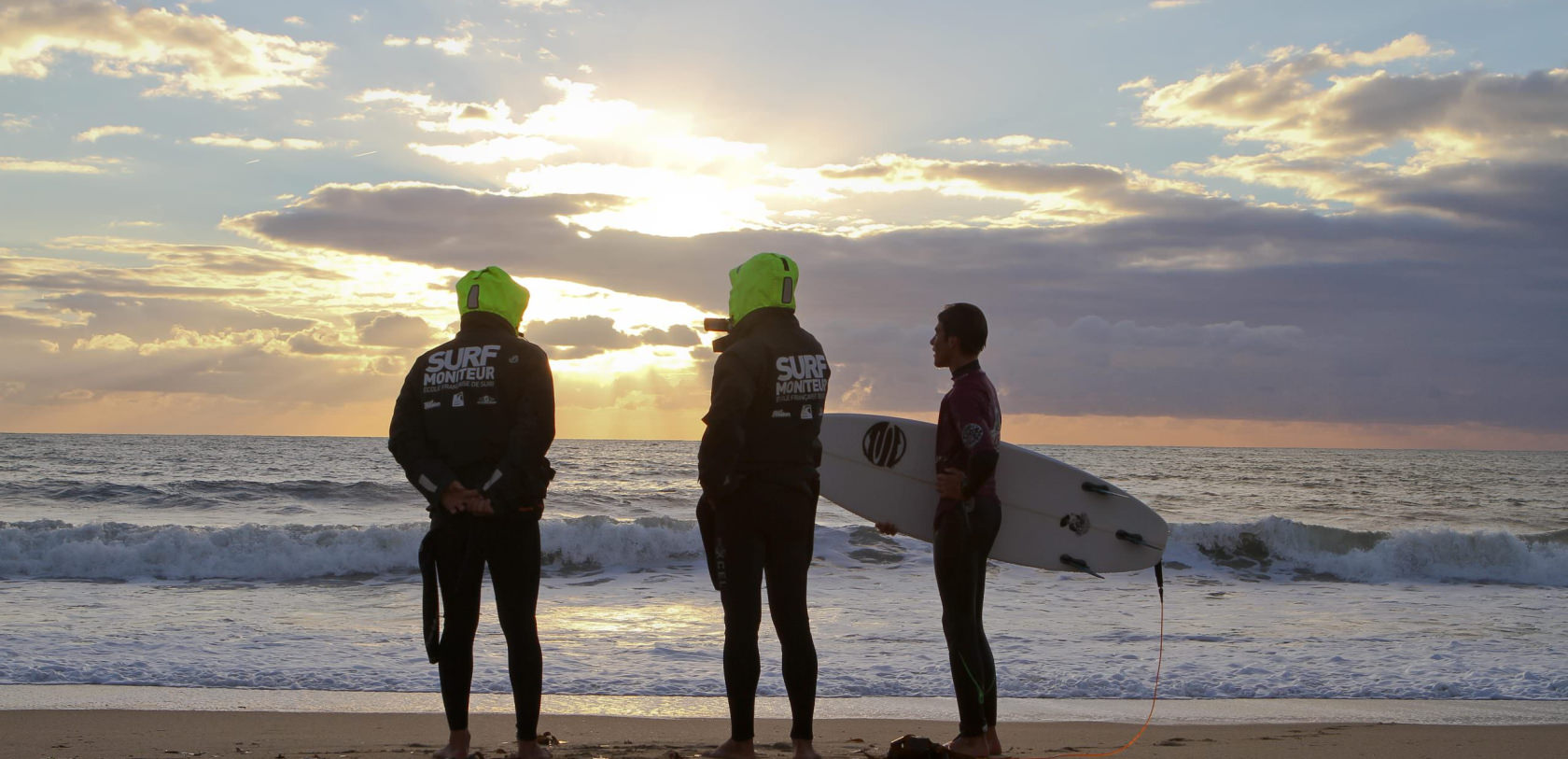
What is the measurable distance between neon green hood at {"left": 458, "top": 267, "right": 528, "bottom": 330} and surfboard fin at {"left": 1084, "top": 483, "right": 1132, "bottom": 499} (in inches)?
117

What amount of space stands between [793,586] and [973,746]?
3.49 feet

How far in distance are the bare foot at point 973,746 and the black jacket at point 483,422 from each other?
188 cm

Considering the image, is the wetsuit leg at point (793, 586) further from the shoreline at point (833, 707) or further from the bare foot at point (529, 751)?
the shoreline at point (833, 707)

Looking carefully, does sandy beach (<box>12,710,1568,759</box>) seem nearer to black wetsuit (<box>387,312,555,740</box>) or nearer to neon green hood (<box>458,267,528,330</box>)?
black wetsuit (<box>387,312,555,740</box>)

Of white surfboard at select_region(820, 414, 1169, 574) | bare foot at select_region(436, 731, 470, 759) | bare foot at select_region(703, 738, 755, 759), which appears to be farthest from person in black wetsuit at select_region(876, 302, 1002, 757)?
bare foot at select_region(436, 731, 470, 759)

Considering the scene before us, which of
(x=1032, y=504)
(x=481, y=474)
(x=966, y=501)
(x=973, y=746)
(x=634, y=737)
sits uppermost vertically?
(x=481, y=474)

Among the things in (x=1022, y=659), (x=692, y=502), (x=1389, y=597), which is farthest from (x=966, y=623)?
(x=692, y=502)

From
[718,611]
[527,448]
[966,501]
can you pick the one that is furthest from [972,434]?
[718,611]

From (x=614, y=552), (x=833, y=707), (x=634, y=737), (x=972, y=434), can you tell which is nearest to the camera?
(x=972, y=434)

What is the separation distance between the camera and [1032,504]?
5.35m

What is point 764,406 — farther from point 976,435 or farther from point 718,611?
point 718,611

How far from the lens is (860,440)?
5.59 meters

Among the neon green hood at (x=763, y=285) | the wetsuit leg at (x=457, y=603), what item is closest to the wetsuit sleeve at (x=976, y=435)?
the neon green hood at (x=763, y=285)

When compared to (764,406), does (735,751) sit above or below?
below
